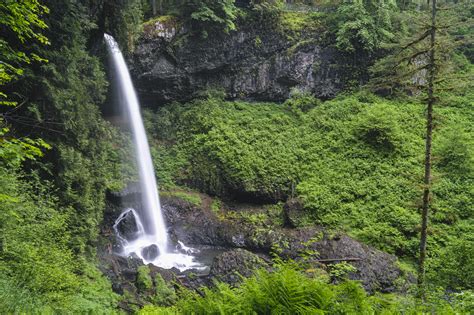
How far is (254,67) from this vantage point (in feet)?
72.8

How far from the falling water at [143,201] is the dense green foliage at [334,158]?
1148 mm

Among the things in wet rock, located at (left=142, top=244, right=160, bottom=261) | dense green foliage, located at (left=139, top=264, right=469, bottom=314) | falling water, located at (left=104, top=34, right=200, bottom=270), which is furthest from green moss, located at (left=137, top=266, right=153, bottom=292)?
dense green foliage, located at (left=139, top=264, right=469, bottom=314)

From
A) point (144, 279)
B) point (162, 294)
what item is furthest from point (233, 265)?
point (144, 279)

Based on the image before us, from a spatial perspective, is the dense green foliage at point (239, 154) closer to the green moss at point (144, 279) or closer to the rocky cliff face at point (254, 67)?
the green moss at point (144, 279)

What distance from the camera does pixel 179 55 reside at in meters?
20.0

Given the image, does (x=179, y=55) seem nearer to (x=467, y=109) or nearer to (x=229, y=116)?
(x=229, y=116)

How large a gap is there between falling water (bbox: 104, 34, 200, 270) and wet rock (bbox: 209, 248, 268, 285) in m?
2.33

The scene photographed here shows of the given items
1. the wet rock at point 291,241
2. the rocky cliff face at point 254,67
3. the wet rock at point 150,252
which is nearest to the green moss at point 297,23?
the rocky cliff face at point 254,67

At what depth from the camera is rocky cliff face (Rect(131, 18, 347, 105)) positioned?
20.6 m

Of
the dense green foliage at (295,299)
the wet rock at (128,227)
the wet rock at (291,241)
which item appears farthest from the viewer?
the wet rock at (128,227)

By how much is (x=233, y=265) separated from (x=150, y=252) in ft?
13.7

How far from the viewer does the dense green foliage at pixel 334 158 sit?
14.2 metres

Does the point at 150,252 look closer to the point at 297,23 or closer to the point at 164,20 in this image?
the point at 164,20

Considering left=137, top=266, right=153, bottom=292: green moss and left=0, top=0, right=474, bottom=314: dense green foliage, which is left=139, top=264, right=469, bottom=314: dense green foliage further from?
left=137, top=266, right=153, bottom=292: green moss
